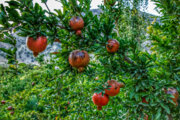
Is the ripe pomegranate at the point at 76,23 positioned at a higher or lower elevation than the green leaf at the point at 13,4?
lower

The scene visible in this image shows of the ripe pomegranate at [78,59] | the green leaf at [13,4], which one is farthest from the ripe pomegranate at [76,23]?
the green leaf at [13,4]

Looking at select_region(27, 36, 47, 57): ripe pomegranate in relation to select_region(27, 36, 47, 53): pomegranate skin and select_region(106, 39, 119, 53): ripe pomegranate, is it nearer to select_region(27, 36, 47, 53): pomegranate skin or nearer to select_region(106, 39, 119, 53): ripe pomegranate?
select_region(27, 36, 47, 53): pomegranate skin

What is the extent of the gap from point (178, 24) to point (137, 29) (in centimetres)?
653

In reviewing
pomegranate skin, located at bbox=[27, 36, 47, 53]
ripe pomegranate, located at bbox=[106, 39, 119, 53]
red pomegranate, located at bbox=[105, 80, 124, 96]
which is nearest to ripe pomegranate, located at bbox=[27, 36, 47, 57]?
pomegranate skin, located at bbox=[27, 36, 47, 53]

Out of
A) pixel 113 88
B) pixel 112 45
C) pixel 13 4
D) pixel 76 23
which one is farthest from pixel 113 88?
pixel 13 4

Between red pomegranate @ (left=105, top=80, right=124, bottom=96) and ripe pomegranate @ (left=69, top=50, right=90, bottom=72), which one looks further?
red pomegranate @ (left=105, top=80, right=124, bottom=96)

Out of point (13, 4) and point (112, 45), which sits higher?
point (13, 4)

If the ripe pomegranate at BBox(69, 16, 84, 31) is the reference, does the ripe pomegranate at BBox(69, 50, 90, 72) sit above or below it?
below

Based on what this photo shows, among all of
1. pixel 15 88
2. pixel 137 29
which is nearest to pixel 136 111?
pixel 15 88

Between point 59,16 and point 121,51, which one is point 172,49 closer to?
point 121,51

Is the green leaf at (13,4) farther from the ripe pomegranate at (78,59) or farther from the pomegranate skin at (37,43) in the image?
the ripe pomegranate at (78,59)

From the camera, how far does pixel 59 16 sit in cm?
64

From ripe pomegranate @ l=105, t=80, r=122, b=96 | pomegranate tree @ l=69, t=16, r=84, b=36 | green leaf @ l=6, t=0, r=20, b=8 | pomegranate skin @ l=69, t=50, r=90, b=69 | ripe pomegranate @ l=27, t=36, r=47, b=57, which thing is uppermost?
Result: green leaf @ l=6, t=0, r=20, b=8

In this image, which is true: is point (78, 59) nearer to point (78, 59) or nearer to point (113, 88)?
point (78, 59)
